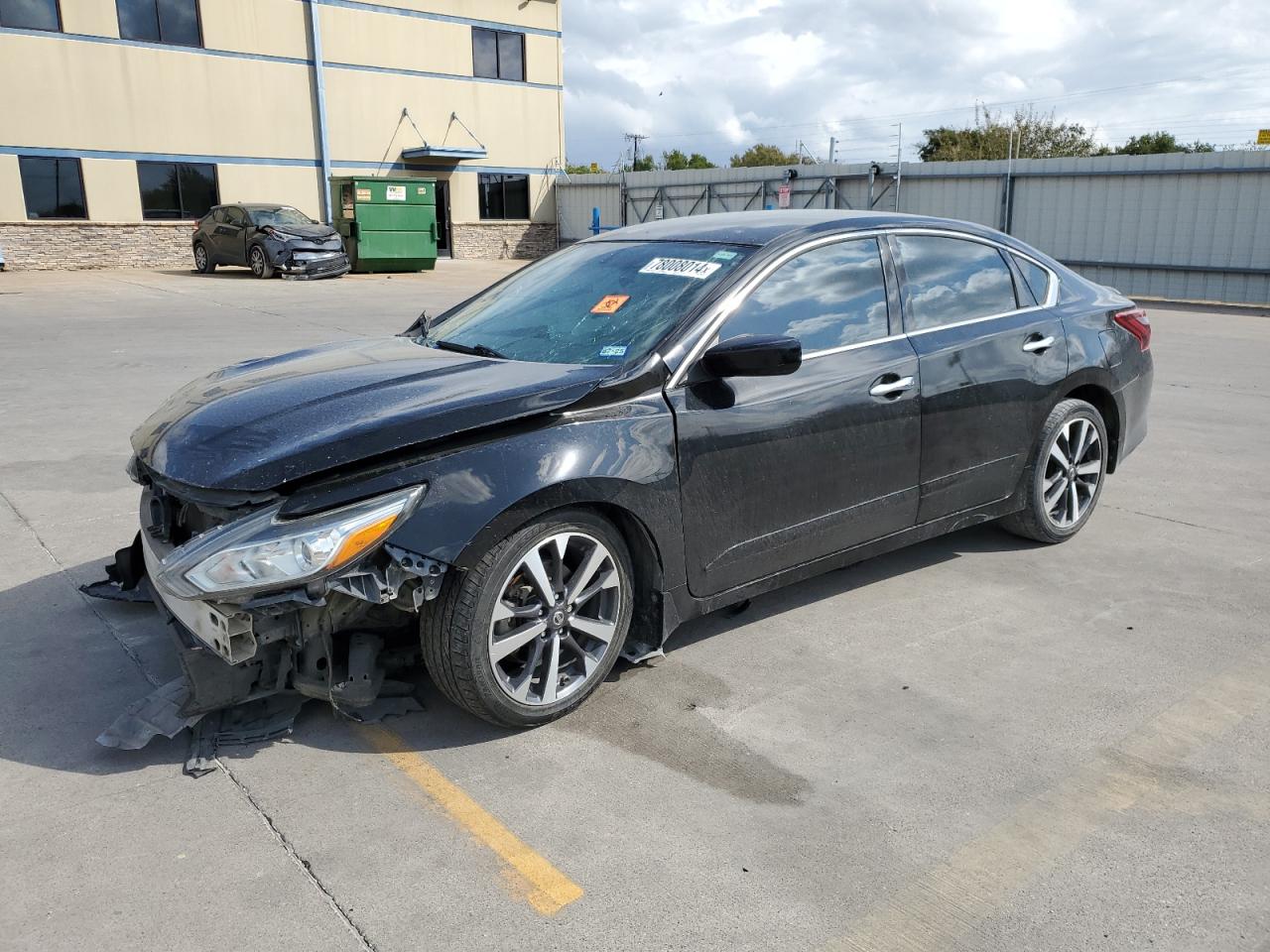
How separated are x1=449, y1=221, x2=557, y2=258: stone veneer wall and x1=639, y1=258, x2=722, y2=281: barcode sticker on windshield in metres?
29.8

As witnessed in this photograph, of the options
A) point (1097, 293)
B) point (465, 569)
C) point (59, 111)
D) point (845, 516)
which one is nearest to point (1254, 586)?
point (1097, 293)

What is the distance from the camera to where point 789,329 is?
155 inches

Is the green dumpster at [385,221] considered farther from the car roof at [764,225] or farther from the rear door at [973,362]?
the rear door at [973,362]

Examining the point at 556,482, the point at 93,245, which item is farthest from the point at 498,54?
the point at 556,482

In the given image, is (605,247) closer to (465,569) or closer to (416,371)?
(416,371)

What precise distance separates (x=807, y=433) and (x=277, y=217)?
71.7ft

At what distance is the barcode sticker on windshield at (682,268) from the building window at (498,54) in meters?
A: 31.4

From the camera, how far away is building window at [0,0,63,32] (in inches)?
986

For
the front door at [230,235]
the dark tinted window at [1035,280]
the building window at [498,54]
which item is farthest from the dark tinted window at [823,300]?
the building window at [498,54]

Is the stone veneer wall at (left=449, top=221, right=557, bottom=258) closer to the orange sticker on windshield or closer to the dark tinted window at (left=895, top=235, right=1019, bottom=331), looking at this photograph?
the dark tinted window at (left=895, top=235, right=1019, bottom=331)

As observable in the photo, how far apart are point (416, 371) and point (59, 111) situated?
2749 cm

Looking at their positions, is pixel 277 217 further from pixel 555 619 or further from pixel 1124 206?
pixel 555 619

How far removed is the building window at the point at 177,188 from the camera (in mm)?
27938

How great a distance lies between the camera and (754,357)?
351 cm
